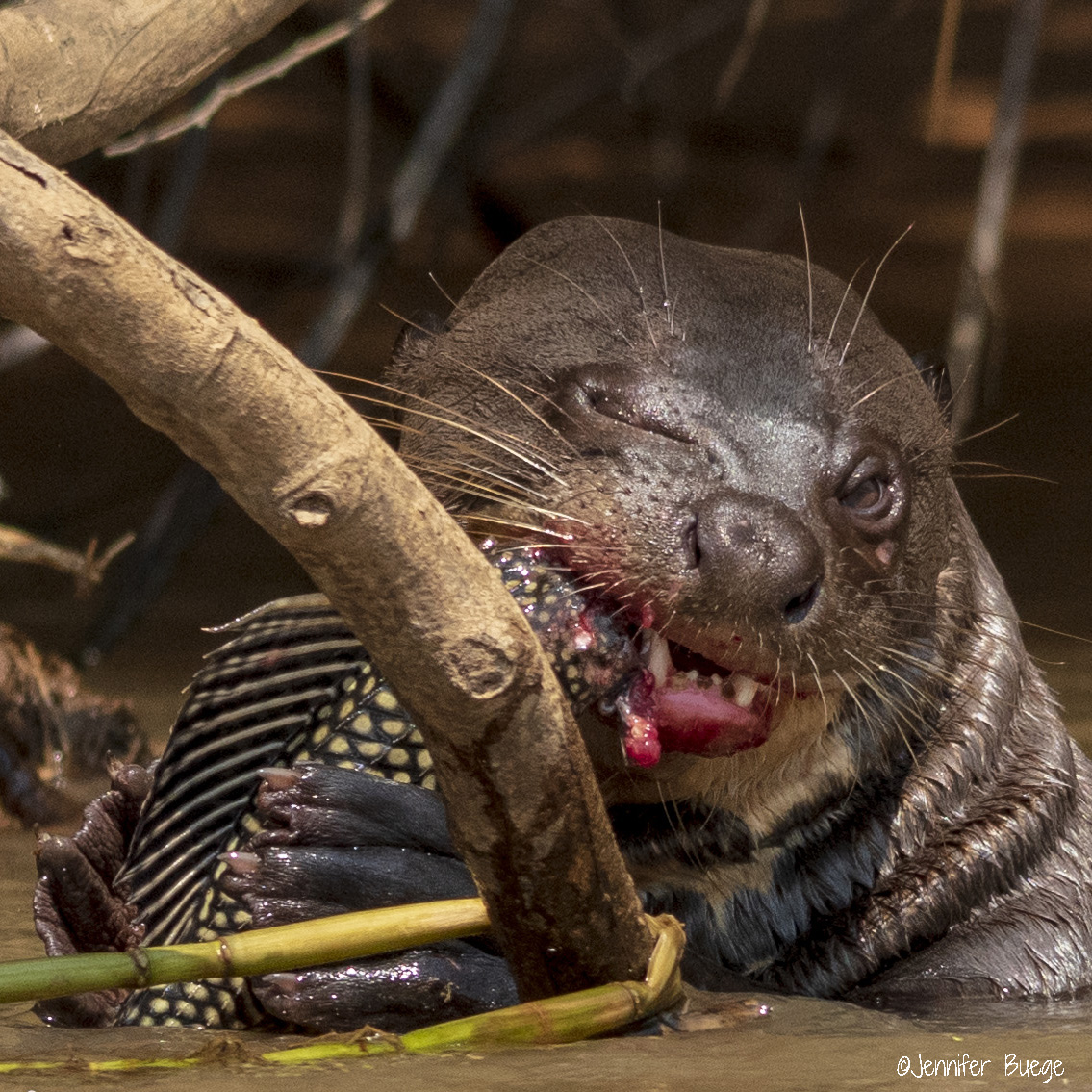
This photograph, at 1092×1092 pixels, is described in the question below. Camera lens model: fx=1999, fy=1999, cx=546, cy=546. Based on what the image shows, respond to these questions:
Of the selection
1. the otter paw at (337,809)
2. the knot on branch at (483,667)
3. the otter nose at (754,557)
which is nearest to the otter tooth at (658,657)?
the otter nose at (754,557)

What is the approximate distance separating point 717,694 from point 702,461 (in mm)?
291

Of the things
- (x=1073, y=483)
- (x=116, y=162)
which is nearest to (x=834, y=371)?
(x=1073, y=483)

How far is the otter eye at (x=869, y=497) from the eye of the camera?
8.47 ft

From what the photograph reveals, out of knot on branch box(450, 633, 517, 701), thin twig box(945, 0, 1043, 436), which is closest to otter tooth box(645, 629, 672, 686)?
knot on branch box(450, 633, 517, 701)

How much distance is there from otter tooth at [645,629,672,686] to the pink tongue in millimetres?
20

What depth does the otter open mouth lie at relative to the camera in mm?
2176

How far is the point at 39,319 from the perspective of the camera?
154cm

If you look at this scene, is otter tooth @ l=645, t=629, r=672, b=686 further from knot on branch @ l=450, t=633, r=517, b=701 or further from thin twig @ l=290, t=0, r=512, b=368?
thin twig @ l=290, t=0, r=512, b=368

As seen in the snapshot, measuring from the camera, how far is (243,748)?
2336 mm

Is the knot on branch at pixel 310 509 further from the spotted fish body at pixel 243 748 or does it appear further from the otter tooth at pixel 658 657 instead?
the otter tooth at pixel 658 657

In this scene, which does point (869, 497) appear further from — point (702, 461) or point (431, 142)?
point (431, 142)

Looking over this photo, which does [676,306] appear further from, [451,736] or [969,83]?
[969,83]

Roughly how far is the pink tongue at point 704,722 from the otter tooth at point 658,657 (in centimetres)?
2

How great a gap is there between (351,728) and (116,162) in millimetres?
7381
